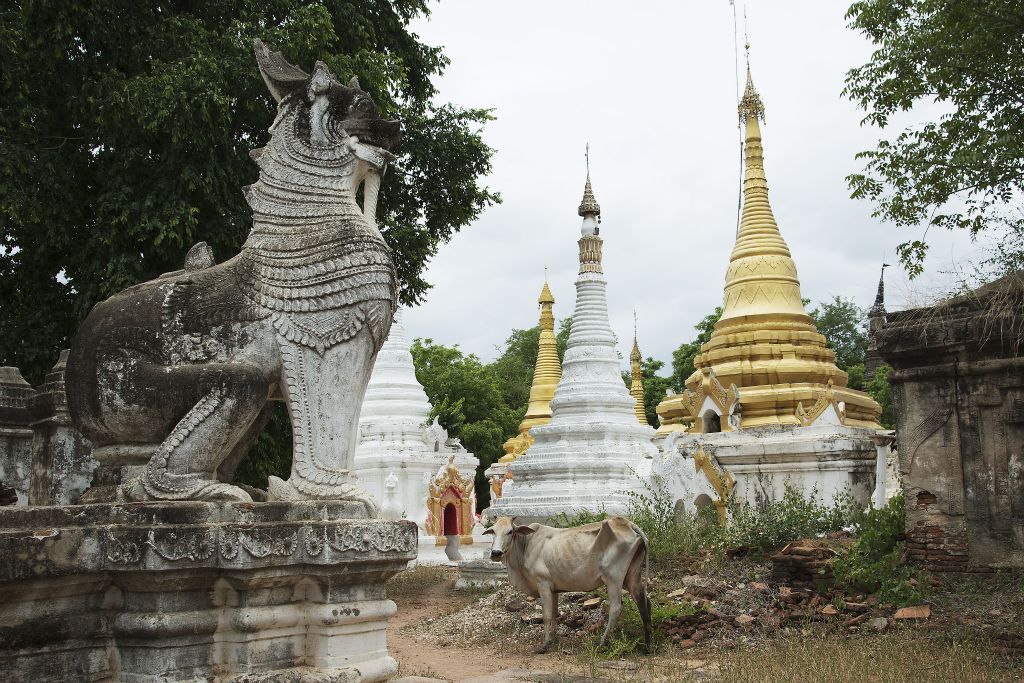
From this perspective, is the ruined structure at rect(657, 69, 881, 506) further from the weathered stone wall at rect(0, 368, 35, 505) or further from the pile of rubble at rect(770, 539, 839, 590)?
the weathered stone wall at rect(0, 368, 35, 505)

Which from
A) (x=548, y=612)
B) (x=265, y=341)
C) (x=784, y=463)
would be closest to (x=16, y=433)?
(x=548, y=612)

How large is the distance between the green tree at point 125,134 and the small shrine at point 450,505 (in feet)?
41.3

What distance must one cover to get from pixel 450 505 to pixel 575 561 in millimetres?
16846

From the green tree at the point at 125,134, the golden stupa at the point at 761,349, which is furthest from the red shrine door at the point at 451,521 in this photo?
the green tree at the point at 125,134

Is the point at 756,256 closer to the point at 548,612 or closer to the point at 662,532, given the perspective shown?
the point at 662,532

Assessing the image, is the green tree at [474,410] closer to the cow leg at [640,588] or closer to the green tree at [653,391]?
the green tree at [653,391]

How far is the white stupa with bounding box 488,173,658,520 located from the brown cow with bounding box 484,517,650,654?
22.4 ft

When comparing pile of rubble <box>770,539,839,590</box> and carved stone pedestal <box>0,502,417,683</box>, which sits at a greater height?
carved stone pedestal <box>0,502,417,683</box>

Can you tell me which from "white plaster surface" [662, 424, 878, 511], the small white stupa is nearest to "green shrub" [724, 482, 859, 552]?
"white plaster surface" [662, 424, 878, 511]

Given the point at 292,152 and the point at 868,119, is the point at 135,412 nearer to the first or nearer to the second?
the point at 292,152

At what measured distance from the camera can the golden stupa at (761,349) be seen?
20.1 meters

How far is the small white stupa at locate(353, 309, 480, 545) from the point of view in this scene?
977 inches

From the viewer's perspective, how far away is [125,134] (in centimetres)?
1325

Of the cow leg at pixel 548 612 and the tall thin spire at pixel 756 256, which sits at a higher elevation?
the tall thin spire at pixel 756 256
